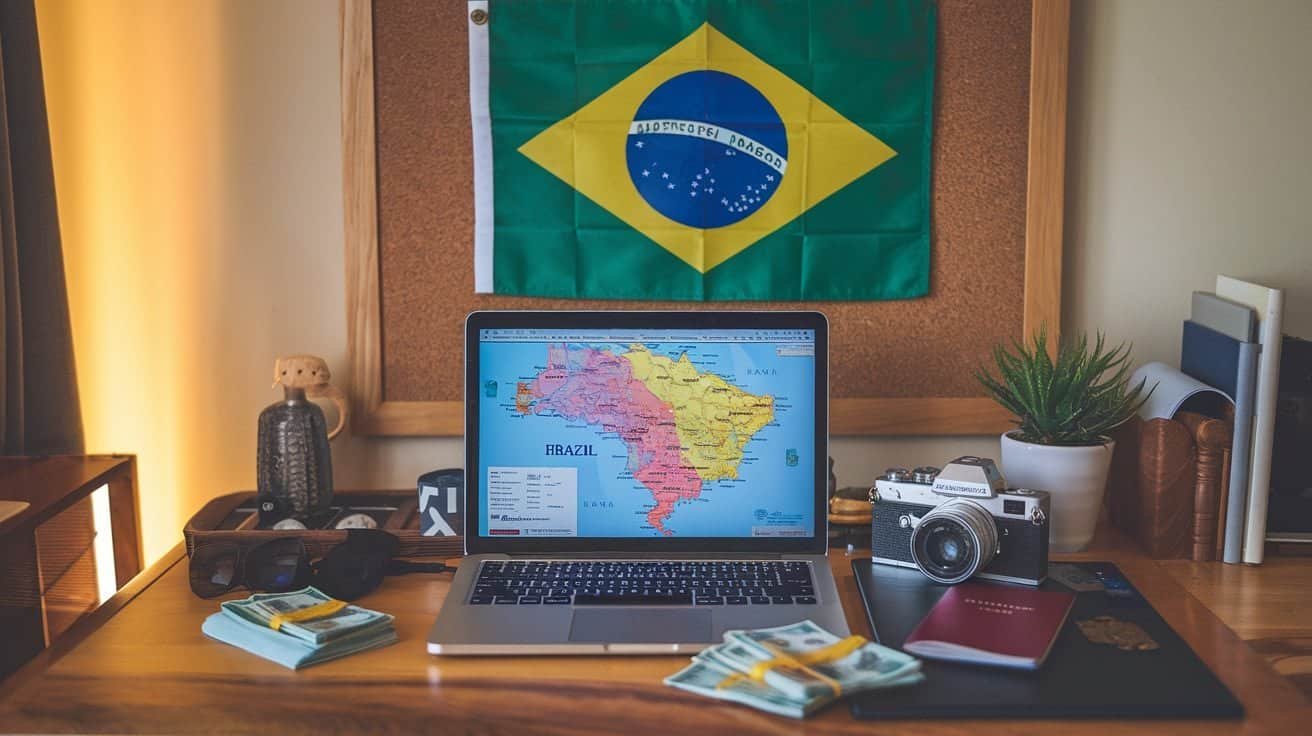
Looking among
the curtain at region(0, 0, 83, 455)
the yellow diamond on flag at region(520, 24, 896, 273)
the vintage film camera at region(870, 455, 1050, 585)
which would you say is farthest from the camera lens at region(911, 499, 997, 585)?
the curtain at region(0, 0, 83, 455)

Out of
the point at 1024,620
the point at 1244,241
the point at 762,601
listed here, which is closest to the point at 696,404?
the point at 762,601

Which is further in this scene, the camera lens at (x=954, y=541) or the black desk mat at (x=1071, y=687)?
the camera lens at (x=954, y=541)

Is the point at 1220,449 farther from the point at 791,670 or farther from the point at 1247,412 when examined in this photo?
the point at 791,670

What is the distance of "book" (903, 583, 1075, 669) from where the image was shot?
1.07 meters

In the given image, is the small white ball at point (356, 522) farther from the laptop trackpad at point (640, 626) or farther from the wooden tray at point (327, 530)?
the laptop trackpad at point (640, 626)

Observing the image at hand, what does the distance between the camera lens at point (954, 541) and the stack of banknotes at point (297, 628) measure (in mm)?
567

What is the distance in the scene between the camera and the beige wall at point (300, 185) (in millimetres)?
1574

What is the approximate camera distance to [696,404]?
1360 mm

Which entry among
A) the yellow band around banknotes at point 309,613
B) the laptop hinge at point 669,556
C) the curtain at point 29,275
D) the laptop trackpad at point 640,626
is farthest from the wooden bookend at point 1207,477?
the curtain at point 29,275

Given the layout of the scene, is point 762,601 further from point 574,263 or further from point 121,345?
point 121,345

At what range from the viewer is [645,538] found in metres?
1.35

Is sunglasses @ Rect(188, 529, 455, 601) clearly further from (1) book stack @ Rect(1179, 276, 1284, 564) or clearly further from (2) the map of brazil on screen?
(1) book stack @ Rect(1179, 276, 1284, 564)

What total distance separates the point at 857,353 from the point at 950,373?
0.43 ft

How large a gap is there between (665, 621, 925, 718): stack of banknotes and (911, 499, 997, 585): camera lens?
21 cm
